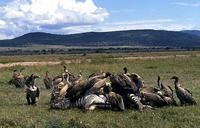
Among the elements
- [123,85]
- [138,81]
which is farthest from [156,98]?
[123,85]

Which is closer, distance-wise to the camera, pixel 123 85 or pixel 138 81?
pixel 123 85

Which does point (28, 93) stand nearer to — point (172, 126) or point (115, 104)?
point (115, 104)

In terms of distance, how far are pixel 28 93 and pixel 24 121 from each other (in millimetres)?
5099

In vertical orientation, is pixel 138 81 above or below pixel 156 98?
above

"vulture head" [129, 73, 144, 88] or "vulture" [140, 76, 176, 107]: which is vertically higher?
"vulture head" [129, 73, 144, 88]

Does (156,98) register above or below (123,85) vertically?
below

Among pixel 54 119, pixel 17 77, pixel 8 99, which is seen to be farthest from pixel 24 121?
pixel 17 77

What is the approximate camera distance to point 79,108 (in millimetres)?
16406

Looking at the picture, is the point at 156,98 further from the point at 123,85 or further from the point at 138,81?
the point at 123,85

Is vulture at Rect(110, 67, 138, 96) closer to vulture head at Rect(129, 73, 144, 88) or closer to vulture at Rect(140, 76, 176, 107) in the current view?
vulture head at Rect(129, 73, 144, 88)

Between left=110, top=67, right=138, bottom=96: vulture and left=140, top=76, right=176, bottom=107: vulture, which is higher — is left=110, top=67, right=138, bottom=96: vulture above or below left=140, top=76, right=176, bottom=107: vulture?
above

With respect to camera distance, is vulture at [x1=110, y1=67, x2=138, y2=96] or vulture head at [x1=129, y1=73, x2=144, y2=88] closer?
vulture at [x1=110, y1=67, x2=138, y2=96]

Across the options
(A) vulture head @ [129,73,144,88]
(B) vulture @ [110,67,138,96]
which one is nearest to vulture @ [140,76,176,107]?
(A) vulture head @ [129,73,144,88]

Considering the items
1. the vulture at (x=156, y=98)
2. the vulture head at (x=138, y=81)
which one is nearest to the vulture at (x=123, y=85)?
the vulture head at (x=138, y=81)
